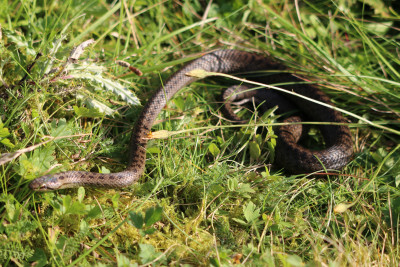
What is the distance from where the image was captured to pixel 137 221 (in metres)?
→ 3.12

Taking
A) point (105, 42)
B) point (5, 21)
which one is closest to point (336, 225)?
point (105, 42)

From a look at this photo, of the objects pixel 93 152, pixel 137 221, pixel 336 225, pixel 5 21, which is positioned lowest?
pixel 336 225

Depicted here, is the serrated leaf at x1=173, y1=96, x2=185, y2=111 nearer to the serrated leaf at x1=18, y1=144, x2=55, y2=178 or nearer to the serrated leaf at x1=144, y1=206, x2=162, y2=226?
the serrated leaf at x1=18, y1=144, x2=55, y2=178

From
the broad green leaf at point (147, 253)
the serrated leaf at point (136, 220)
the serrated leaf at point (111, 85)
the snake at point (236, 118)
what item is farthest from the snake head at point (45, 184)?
the serrated leaf at point (111, 85)

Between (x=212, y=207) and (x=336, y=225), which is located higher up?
(x=212, y=207)

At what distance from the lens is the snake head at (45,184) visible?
3.24 meters

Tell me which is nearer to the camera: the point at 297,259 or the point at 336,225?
the point at 297,259

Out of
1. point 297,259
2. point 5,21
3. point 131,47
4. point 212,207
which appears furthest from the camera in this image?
point 131,47

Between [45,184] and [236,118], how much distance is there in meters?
2.54

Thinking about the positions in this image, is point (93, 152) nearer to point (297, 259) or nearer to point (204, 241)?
point (204, 241)

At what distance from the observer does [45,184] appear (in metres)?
3.27

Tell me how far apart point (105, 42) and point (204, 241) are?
3.51 meters

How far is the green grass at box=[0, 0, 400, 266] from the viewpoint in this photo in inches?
123

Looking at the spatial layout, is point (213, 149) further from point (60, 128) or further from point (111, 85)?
point (60, 128)
